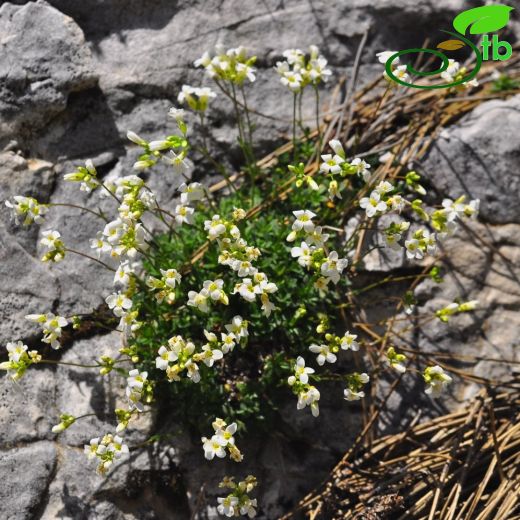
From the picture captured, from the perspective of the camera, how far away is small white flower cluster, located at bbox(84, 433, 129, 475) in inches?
148

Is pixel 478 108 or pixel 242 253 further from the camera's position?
pixel 478 108

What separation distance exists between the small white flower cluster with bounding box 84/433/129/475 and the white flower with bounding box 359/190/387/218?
6.70ft

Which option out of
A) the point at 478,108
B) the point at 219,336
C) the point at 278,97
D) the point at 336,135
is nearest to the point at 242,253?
the point at 219,336

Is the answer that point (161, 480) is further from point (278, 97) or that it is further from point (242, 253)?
point (278, 97)

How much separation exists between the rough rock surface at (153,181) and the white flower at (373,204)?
961 millimetres

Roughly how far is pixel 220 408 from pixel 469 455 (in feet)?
5.44

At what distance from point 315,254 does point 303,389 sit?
31.3 inches

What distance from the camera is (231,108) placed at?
5.04 meters

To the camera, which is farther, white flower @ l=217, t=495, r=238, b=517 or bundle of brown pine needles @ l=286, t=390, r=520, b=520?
bundle of brown pine needles @ l=286, t=390, r=520, b=520

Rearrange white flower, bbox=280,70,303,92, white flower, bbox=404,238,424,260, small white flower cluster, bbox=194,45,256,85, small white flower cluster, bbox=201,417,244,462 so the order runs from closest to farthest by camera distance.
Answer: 1. small white flower cluster, bbox=201,417,244,462
2. white flower, bbox=404,238,424,260
3. small white flower cluster, bbox=194,45,256,85
4. white flower, bbox=280,70,303,92

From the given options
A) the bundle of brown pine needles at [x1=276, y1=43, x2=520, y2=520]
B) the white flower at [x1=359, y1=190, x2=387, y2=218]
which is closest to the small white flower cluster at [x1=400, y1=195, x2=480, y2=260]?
the white flower at [x1=359, y1=190, x2=387, y2=218]

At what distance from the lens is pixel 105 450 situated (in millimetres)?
3783

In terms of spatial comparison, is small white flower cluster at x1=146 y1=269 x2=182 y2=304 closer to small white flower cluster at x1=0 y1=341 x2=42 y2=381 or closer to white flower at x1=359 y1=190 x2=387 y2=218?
small white flower cluster at x1=0 y1=341 x2=42 y2=381

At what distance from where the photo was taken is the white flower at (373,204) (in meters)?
3.75
